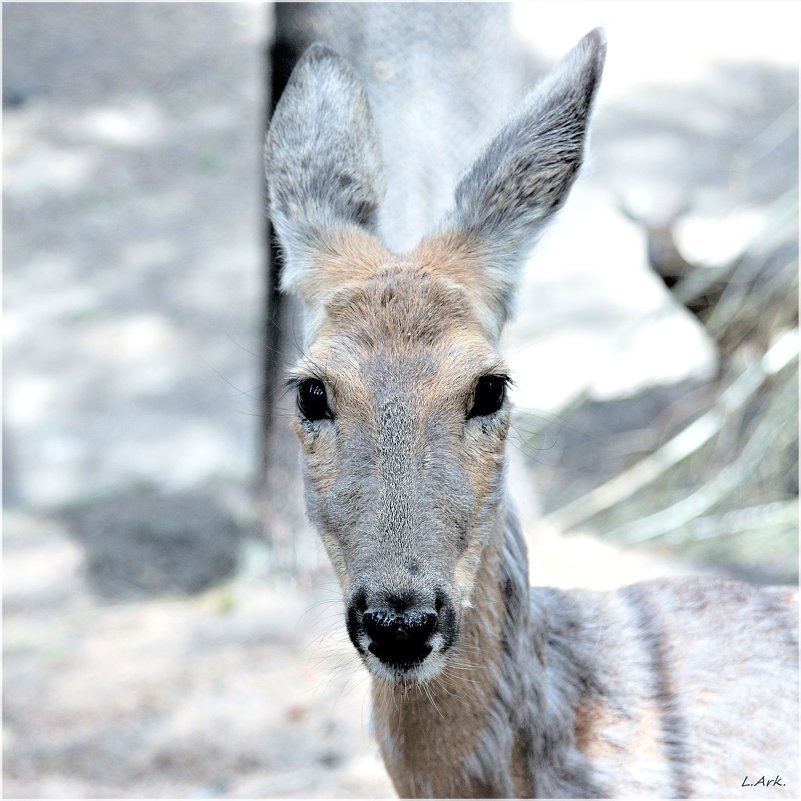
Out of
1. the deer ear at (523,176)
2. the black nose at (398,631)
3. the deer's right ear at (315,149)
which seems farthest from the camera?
the deer's right ear at (315,149)

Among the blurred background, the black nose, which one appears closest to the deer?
the black nose

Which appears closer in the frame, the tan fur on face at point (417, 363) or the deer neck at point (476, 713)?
the tan fur on face at point (417, 363)

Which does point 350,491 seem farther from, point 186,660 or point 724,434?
point 724,434

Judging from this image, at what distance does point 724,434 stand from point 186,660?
3899 mm

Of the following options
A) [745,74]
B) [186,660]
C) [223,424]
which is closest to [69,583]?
[186,660]

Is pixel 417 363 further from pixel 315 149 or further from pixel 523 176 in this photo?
pixel 315 149

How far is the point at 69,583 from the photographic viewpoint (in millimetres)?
7844

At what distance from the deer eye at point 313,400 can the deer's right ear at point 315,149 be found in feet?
2.13

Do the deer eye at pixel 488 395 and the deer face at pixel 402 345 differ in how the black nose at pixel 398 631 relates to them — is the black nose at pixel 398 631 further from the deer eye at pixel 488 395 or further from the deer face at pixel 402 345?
the deer eye at pixel 488 395

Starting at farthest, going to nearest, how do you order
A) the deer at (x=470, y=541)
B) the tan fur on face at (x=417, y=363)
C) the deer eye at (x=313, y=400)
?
the deer eye at (x=313, y=400)
the tan fur on face at (x=417, y=363)
the deer at (x=470, y=541)

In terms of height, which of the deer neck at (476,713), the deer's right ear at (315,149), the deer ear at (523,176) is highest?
→ the deer's right ear at (315,149)

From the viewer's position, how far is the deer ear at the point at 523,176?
3.43 metres

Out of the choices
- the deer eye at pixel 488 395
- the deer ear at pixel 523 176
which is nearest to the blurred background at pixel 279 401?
the deer ear at pixel 523 176

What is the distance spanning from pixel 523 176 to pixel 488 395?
80 cm
